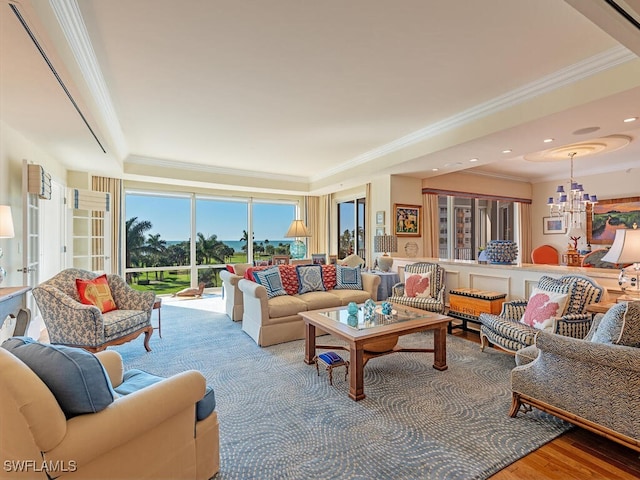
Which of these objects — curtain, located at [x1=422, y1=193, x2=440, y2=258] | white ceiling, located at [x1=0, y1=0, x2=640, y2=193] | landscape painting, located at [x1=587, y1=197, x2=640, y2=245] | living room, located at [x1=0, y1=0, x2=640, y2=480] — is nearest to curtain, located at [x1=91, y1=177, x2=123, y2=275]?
living room, located at [x1=0, y1=0, x2=640, y2=480]

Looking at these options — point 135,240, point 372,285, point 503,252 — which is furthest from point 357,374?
point 135,240

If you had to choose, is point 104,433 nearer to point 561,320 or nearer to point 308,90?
point 308,90

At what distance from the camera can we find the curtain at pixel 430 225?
20.9ft

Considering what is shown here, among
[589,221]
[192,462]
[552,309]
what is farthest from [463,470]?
[589,221]

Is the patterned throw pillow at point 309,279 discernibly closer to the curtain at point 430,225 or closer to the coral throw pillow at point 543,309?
the coral throw pillow at point 543,309

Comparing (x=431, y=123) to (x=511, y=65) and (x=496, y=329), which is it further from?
(x=496, y=329)

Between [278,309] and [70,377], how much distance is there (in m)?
2.66

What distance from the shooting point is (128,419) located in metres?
1.33

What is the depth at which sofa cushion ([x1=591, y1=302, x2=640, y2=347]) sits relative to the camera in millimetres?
1806

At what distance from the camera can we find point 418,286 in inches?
175

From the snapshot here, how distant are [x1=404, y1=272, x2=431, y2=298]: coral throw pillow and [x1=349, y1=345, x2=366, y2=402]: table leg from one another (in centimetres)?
205

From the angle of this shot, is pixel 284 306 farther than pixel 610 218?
No

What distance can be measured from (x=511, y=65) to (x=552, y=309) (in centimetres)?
223

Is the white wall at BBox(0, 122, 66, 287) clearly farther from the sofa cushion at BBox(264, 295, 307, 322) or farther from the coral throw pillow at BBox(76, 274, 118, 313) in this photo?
the sofa cushion at BBox(264, 295, 307, 322)
